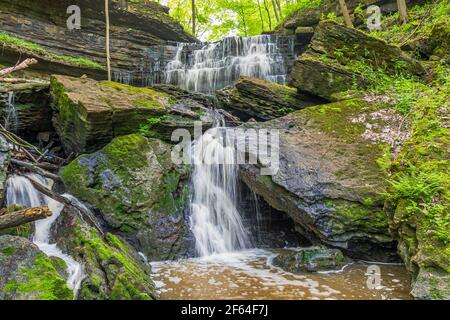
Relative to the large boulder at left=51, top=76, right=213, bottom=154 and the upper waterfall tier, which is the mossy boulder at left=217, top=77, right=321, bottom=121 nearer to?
the large boulder at left=51, top=76, right=213, bottom=154

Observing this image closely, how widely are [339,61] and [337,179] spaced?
4656 mm

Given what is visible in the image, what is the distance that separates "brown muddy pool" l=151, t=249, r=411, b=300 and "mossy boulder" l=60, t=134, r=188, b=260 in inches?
23.1

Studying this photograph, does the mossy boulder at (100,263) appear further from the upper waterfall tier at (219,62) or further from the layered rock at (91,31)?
the layered rock at (91,31)

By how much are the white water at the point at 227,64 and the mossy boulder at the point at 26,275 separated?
34.7ft

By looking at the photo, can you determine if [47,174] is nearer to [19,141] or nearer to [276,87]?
[19,141]

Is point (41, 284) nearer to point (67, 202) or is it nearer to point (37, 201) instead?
point (67, 202)

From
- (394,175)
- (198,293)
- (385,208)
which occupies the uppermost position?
(394,175)

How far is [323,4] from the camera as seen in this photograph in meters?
17.8

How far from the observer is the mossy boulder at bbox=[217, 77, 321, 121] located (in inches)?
387

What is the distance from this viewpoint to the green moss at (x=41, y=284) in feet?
11.7

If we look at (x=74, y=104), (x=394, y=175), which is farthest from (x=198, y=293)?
(x=74, y=104)

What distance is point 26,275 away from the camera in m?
3.76

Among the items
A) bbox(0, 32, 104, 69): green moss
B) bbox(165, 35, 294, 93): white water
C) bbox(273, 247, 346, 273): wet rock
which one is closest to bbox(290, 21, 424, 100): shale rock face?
bbox(165, 35, 294, 93): white water
